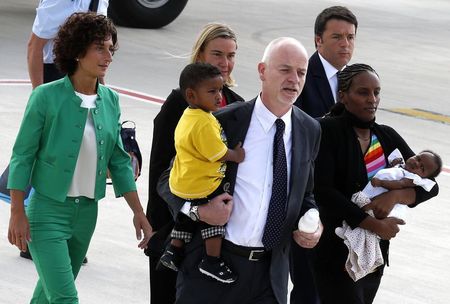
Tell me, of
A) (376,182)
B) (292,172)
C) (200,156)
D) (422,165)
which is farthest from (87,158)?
(422,165)

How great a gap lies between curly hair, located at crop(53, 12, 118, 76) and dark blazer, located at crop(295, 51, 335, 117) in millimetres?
1416

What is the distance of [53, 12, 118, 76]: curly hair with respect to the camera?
20.7ft

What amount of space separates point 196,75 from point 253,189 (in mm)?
596

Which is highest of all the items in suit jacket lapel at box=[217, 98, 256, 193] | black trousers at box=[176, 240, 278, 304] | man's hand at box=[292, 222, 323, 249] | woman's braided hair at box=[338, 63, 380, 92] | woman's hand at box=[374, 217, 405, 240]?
woman's braided hair at box=[338, 63, 380, 92]

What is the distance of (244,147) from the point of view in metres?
5.65

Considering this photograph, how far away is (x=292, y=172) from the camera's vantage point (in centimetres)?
570

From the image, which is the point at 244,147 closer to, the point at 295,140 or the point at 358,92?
the point at 295,140

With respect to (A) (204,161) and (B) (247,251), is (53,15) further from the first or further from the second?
(B) (247,251)

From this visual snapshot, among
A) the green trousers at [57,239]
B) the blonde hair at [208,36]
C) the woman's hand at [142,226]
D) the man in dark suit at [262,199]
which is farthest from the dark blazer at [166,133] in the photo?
the man in dark suit at [262,199]

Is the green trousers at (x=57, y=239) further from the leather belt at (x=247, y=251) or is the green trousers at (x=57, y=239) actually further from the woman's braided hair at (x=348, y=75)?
the woman's braided hair at (x=348, y=75)

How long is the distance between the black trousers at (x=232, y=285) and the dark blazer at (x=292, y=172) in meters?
0.04

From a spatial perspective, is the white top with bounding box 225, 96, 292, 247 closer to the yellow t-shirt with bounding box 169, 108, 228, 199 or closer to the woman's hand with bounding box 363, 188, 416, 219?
the yellow t-shirt with bounding box 169, 108, 228, 199

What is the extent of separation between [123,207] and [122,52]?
7.76m

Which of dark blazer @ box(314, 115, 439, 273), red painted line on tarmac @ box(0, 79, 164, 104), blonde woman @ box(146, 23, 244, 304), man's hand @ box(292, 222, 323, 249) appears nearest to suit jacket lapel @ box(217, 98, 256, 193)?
man's hand @ box(292, 222, 323, 249)
